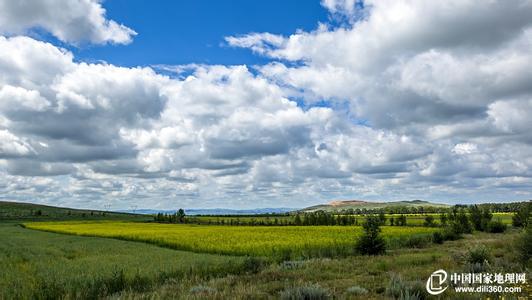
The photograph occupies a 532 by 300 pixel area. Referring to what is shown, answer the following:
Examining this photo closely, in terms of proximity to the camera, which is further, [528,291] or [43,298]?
[43,298]

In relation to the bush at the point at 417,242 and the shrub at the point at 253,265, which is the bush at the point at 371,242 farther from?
the bush at the point at 417,242

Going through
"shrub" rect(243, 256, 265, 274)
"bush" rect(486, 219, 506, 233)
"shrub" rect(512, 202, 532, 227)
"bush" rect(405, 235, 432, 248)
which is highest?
"shrub" rect(512, 202, 532, 227)

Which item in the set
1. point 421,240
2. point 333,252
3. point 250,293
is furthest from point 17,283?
point 421,240

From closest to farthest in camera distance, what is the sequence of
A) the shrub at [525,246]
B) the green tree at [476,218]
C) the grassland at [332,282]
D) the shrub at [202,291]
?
the grassland at [332,282], the shrub at [202,291], the shrub at [525,246], the green tree at [476,218]

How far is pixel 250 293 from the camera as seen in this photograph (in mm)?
10102

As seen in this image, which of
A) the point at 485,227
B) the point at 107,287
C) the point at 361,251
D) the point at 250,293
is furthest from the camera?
the point at 485,227

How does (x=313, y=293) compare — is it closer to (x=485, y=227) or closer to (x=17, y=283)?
(x=17, y=283)

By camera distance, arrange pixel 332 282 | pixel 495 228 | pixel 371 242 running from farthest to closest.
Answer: pixel 495 228, pixel 371 242, pixel 332 282

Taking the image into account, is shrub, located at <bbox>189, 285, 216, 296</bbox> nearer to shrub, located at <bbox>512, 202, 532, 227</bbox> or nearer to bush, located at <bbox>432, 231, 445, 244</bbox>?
shrub, located at <bbox>512, 202, 532, 227</bbox>

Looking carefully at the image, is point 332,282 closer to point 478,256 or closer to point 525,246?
point 478,256

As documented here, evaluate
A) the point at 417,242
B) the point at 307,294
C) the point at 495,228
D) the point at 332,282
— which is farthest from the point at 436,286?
the point at 495,228

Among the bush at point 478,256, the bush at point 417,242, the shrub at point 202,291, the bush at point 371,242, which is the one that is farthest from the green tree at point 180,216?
the shrub at point 202,291

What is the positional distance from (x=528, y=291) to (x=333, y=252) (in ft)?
47.2

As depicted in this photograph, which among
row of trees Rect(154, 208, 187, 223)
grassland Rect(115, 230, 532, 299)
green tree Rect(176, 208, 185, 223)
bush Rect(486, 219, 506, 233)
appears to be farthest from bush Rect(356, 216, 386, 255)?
green tree Rect(176, 208, 185, 223)
